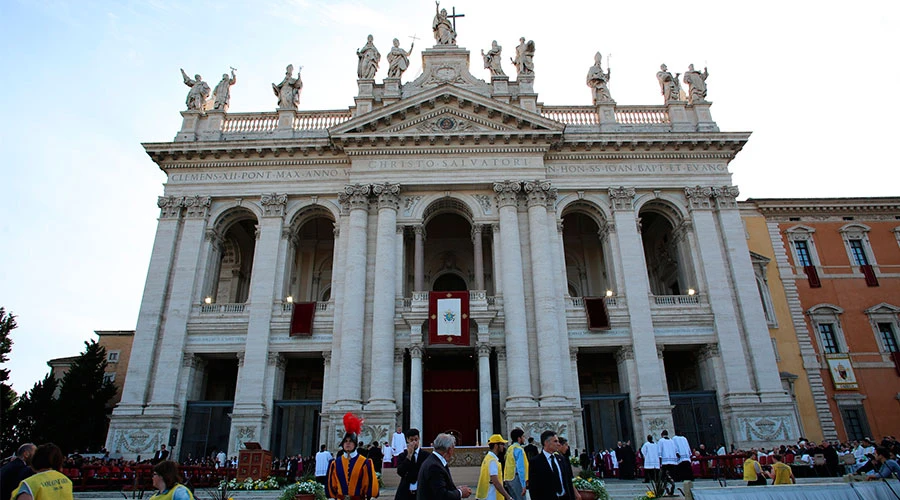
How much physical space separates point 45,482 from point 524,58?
2954 centimetres

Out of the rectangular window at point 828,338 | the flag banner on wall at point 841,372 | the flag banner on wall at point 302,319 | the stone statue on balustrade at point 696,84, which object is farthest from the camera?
the stone statue on balustrade at point 696,84

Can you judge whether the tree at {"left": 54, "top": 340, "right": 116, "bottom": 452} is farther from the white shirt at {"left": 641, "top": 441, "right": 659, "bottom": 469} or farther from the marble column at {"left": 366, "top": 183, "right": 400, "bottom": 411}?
the white shirt at {"left": 641, "top": 441, "right": 659, "bottom": 469}

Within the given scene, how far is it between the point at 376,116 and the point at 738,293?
18.9 meters

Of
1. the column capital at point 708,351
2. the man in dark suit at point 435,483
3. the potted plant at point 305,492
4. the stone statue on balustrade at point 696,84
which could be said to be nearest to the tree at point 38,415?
the potted plant at point 305,492

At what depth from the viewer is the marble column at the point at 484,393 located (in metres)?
23.3

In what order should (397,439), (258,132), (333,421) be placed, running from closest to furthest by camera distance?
(397,439)
(333,421)
(258,132)

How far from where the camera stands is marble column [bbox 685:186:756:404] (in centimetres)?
2447

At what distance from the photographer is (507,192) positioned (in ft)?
89.4

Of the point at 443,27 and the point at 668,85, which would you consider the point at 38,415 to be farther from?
the point at 668,85

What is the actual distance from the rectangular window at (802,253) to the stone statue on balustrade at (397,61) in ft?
78.7

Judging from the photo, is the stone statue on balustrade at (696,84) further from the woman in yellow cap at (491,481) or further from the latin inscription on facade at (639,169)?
the woman in yellow cap at (491,481)

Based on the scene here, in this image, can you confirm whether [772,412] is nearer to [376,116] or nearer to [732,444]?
[732,444]

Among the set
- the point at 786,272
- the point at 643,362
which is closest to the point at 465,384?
the point at 643,362

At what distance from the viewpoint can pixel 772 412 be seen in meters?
23.8
